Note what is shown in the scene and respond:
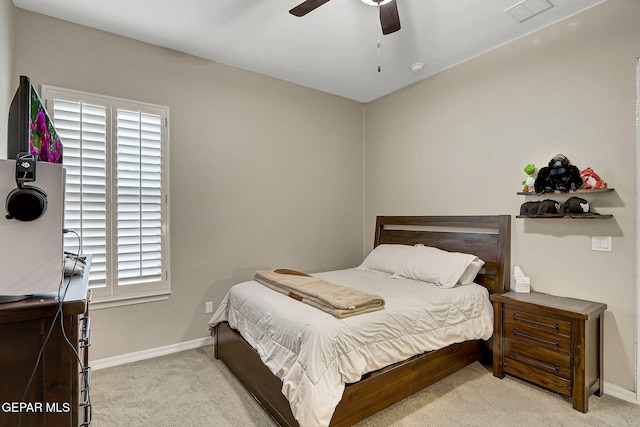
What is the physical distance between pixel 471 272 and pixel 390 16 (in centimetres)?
225

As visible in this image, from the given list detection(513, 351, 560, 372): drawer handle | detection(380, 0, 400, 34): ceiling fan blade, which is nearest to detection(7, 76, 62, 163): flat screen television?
detection(380, 0, 400, 34): ceiling fan blade

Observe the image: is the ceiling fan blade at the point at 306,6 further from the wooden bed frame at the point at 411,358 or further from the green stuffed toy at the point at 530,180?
the wooden bed frame at the point at 411,358

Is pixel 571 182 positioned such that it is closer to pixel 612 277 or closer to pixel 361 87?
pixel 612 277

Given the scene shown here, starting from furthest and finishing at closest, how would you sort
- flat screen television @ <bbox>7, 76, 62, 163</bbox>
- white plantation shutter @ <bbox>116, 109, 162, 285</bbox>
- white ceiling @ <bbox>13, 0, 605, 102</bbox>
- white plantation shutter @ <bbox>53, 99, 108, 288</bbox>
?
1. white plantation shutter @ <bbox>116, 109, 162, 285</bbox>
2. white plantation shutter @ <bbox>53, 99, 108, 288</bbox>
3. white ceiling @ <bbox>13, 0, 605, 102</bbox>
4. flat screen television @ <bbox>7, 76, 62, 163</bbox>

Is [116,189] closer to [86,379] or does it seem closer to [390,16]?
[86,379]

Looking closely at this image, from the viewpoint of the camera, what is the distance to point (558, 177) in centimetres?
260

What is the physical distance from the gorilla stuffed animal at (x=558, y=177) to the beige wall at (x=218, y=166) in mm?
2297

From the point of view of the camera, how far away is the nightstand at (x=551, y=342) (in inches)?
88.9

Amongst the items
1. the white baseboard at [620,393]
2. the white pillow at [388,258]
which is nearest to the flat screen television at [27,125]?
the white pillow at [388,258]

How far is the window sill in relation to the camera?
9.21ft

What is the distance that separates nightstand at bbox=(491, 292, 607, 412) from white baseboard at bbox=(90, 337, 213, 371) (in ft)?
8.98

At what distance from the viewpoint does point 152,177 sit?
3.07m

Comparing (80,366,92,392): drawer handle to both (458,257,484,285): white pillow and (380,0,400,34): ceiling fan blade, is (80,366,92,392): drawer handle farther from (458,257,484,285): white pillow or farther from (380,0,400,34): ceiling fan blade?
(458,257,484,285): white pillow

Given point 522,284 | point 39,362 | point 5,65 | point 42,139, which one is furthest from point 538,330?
point 5,65
